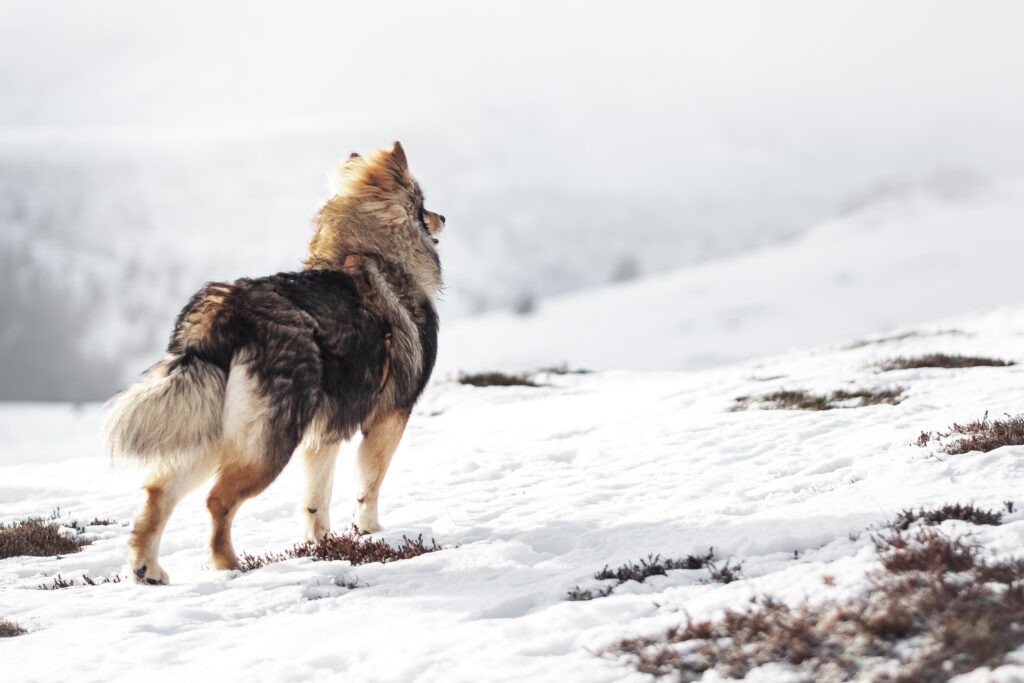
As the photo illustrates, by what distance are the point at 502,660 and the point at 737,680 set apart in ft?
3.88

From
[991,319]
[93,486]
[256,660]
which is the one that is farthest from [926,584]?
[991,319]

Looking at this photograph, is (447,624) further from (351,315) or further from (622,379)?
(622,379)

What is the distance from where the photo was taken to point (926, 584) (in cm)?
369

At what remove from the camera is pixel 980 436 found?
6859mm

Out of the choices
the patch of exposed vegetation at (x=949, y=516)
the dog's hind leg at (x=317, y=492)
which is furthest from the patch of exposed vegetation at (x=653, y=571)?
the dog's hind leg at (x=317, y=492)

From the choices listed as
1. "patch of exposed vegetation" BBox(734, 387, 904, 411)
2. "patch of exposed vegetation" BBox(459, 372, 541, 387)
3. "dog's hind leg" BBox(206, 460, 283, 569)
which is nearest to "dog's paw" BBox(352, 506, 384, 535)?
"dog's hind leg" BBox(206, 460, 283, 569)

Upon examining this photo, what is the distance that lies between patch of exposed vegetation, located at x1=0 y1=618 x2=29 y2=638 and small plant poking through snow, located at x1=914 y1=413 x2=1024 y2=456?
729cm

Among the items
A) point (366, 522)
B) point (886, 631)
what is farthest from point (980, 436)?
point (366, 522)

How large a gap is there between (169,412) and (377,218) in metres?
2.73

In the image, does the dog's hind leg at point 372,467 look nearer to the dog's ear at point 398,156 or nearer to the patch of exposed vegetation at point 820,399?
the dog's ear at point 398,156

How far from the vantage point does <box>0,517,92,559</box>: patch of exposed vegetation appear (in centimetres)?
786

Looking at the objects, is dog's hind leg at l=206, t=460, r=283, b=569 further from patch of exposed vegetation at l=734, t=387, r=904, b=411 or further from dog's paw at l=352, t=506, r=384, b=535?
patch of exposed vegetation at l=734, t=387, r=904, b=411

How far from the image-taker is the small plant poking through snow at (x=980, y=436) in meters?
6.59

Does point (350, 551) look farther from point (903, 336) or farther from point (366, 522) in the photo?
point (903, 336)
